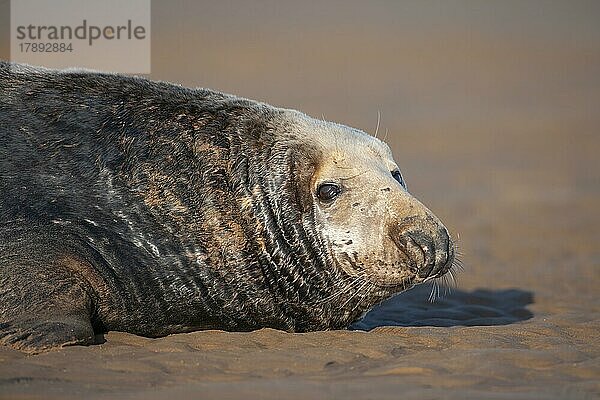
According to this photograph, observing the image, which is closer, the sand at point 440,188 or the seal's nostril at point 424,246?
the sand at point 440,188

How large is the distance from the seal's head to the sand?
35 cm

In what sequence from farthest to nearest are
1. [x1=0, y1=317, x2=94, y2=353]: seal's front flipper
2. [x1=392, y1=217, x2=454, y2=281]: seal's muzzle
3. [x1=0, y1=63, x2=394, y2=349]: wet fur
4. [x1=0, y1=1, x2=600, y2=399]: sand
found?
[x1=392, y1=217, x2=454, y2=281]: seal's muzzle, [x1=0, y1=63, x2=394, y2=349]: wet fur, [x1=0, y1=317, x2=94, y2=353]: seal's front flipper, [x1=0, y1=1, x2=600, y2=399]: sand

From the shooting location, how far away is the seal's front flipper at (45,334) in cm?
665

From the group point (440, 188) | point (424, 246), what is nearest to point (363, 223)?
point (424, 246)

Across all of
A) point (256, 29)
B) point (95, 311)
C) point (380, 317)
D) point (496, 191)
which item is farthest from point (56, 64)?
point (95, 311)

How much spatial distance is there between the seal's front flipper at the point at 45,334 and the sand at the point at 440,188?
118 mm

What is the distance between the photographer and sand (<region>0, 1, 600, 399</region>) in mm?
6234

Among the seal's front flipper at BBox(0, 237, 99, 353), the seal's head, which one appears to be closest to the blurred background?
the seal's head

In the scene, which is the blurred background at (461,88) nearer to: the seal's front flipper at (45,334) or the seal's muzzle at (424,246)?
the seal's muzzle at (424,246)

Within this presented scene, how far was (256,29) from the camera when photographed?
97.4 feet

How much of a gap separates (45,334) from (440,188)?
10.9 m

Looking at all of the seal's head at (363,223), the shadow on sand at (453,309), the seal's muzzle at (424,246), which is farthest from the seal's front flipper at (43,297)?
the shadow on sand at (453,309)

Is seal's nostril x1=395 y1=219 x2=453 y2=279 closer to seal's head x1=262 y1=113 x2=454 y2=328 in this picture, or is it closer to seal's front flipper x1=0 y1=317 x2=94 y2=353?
seal's head x1=262 y1=113 x2=454 y2=328

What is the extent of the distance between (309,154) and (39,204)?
6.10ft
